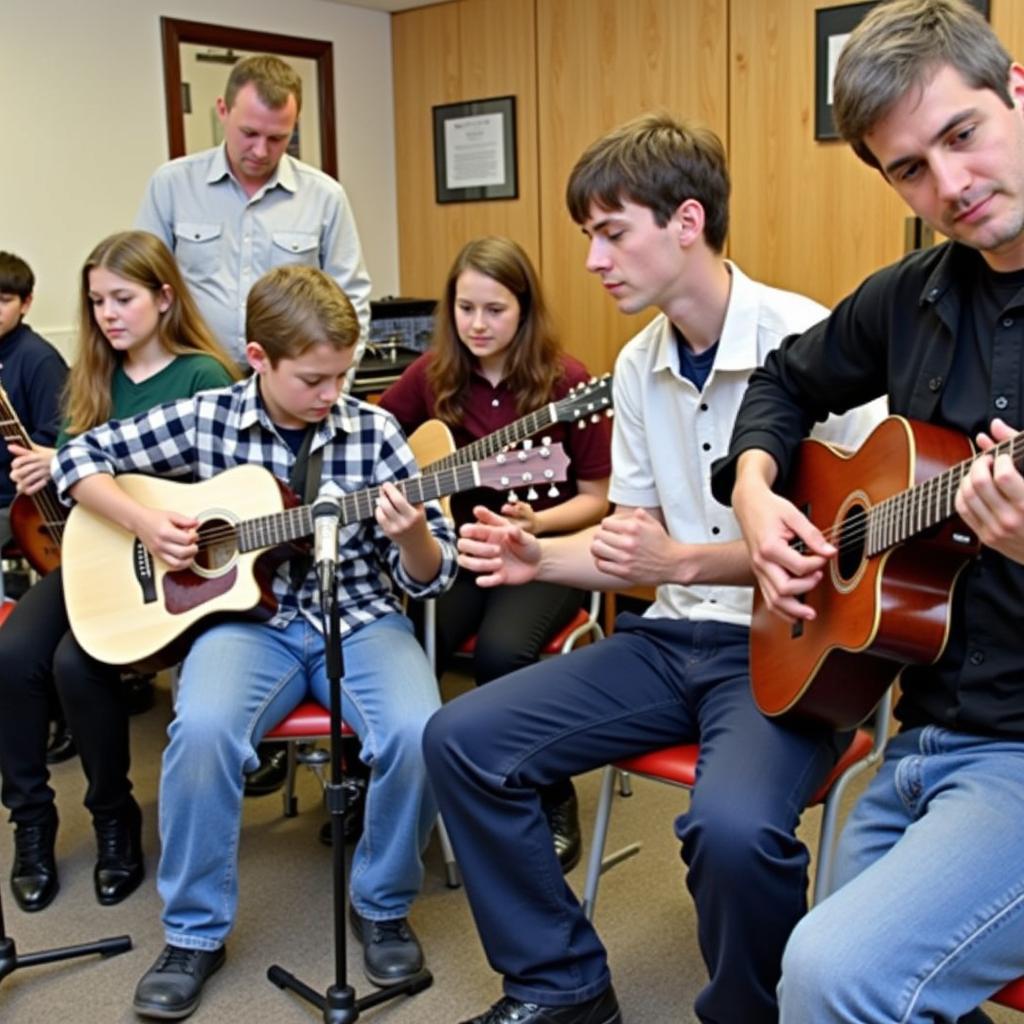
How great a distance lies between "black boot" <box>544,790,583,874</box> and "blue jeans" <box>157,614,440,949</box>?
45cm

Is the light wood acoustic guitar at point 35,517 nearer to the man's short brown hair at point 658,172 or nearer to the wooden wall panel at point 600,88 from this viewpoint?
the man's short brown hair at point 658,172

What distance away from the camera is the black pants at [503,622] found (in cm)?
245

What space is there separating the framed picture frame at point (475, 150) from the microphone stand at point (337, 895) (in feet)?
10.6

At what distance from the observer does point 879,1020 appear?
1193 mm

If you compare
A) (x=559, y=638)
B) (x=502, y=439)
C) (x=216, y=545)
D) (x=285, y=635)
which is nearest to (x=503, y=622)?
(x=559, y=638)

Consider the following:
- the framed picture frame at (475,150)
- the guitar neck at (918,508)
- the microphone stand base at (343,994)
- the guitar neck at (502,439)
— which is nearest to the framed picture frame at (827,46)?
the framed picture frame at (475,150)

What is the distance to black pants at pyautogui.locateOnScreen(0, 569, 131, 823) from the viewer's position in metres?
2.34

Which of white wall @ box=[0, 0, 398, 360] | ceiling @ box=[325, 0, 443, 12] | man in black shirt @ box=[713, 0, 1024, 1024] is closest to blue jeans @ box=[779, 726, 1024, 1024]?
man in black shirt @ box=[713, 0, 1024, 1024]

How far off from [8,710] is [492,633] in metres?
0.97

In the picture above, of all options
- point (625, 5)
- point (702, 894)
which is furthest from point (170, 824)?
point (625, 5)

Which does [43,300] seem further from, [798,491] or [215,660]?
[798,491]

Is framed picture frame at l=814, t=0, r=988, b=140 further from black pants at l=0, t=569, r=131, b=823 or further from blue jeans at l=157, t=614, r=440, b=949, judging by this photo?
black pants at l=0, t=569, r=131, b=823

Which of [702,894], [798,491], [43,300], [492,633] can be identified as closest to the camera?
[702,894]

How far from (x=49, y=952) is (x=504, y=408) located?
1.42m
